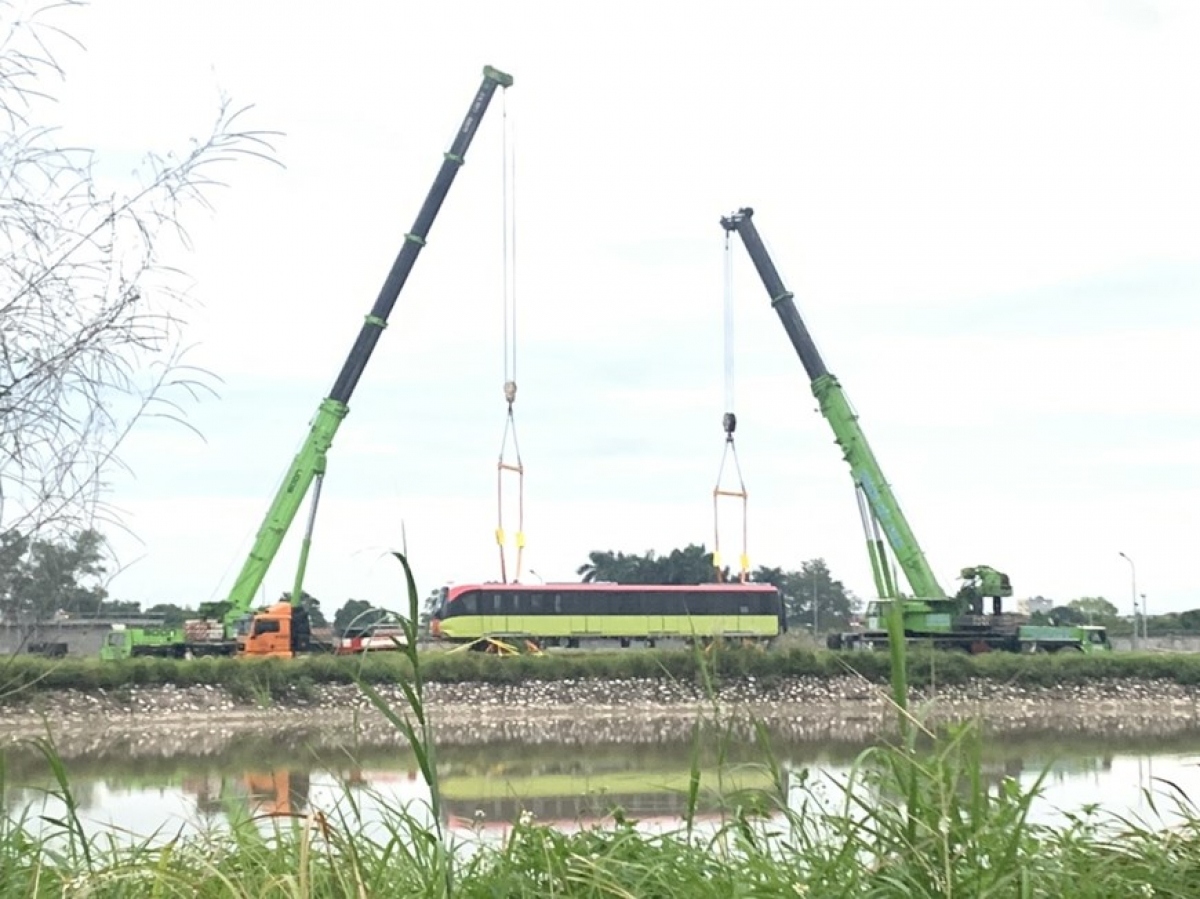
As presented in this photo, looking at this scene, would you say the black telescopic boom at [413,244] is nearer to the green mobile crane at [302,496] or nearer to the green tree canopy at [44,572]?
the green mobile crane at [302,496]

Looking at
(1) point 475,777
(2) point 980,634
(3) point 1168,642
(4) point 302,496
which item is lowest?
(1) point 475,777

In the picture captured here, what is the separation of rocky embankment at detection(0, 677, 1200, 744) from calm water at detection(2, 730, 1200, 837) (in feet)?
4.49

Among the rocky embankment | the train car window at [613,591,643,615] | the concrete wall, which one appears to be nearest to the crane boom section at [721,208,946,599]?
the rocky embankment

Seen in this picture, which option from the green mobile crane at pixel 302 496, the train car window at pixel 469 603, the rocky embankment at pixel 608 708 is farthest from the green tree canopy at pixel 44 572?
the train car window at pixel 469 603

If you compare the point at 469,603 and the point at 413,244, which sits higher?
the point at 413,244

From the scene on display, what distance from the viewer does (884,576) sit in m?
2.36

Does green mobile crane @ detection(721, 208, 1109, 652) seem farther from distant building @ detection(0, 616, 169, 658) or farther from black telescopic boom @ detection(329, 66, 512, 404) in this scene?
distant building @ detection(0, 616, 169, 658)

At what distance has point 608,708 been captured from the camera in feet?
75.3

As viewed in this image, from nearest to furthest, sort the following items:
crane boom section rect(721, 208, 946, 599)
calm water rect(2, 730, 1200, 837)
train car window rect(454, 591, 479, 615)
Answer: calm water rect(2, 730, 1200, 837) → crane boom section rect(721, 208, 946, 599) → train car window rect(454, 591, 479, 615)

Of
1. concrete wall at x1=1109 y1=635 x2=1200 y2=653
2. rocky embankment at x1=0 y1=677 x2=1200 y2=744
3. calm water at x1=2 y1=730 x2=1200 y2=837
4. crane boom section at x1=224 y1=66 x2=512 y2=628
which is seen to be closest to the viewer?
calm water at x1=2 y1=730 x2=1200 y2=837

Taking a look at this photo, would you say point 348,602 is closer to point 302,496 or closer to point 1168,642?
point 302,496

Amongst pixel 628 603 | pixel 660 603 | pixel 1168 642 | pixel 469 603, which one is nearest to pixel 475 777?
pixel 469 603

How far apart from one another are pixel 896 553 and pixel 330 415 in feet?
30.9

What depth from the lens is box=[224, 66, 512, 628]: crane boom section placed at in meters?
22.4
